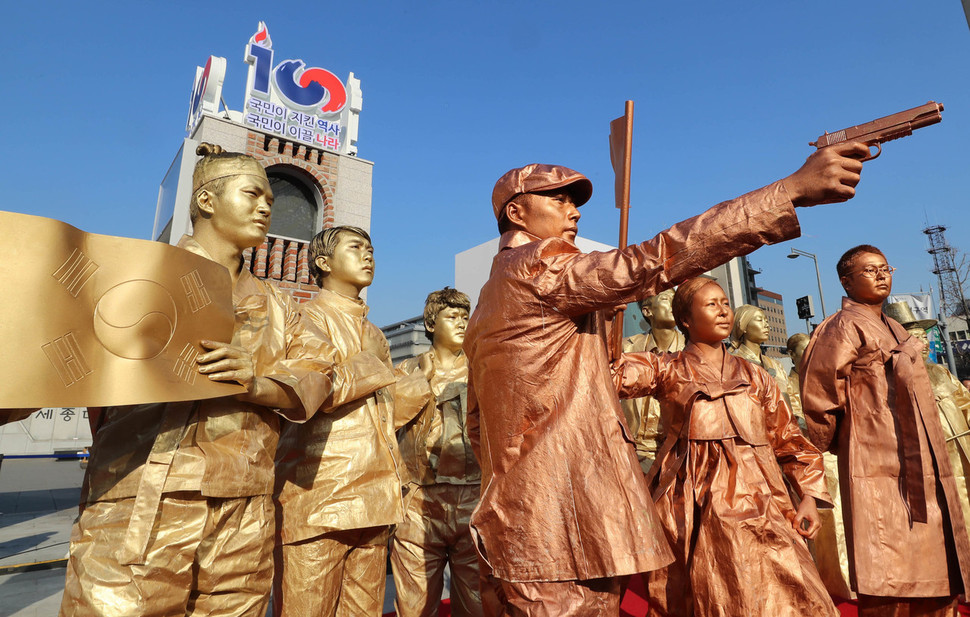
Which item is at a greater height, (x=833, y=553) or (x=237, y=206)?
(x=237, y=206)

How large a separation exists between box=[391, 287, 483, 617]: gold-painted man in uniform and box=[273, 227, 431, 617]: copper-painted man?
70 cm

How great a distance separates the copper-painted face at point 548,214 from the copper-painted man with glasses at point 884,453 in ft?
5.82

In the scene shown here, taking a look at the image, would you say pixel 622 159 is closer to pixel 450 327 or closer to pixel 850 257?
pixel 850 257

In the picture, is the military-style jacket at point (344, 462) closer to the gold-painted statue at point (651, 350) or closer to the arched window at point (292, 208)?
the gold-painted statue at point (651, 350)

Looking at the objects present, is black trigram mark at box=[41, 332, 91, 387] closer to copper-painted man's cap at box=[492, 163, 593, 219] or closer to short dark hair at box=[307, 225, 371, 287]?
copper-painted man's cap at box=[492, 163, 593, 219]

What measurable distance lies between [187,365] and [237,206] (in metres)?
0.67

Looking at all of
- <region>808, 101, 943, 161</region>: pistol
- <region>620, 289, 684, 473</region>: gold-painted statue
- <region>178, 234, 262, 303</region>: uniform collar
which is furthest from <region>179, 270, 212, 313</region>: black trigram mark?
<region>620, 289, 684, 473</region>: gold-painted statue

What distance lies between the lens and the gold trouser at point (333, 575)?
2303 millimetres

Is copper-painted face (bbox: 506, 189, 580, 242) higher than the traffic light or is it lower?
lower

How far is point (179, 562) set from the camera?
5.07ft

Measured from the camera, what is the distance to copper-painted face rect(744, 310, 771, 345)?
5316mm

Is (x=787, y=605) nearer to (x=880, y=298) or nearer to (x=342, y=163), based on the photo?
(x=880, y=298)

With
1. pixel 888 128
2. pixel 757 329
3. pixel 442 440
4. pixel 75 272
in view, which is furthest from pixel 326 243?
pixel 757 329

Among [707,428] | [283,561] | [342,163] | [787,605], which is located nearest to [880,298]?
[707,428]
